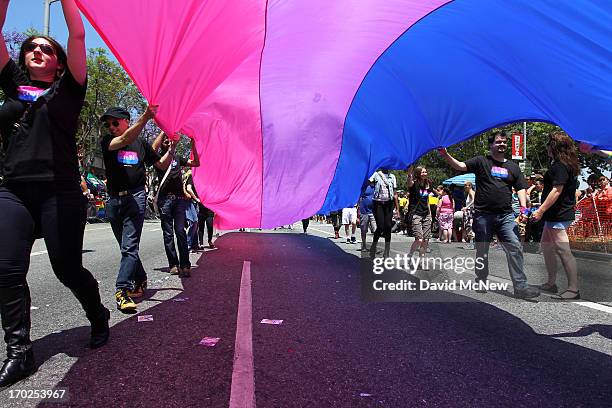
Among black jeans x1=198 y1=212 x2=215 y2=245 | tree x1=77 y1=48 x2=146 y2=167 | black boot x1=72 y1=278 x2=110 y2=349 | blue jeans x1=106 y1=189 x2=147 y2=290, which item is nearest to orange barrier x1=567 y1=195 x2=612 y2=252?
black jeans x1=198 y1=212 x2=215 y2=245

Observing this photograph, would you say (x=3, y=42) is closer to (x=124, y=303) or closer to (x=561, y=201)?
(x=124, y=303)

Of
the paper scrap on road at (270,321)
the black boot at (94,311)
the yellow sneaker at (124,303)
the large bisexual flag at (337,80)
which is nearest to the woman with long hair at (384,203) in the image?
the large bisexual flag at (337,80)

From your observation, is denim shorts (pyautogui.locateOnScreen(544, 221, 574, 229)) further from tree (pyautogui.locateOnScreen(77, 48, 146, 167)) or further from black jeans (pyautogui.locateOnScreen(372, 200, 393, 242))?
tree (pyautogui.locateOnScreen(77, 48, 146, 167))

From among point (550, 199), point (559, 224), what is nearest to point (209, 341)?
point (550, 199)

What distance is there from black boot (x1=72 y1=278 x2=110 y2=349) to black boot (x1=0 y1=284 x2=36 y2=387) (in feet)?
1.17

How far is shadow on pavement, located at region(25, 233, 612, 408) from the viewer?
7.75 ft

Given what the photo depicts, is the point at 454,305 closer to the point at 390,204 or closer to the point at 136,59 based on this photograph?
the point at 390,204

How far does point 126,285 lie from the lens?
13.6ft

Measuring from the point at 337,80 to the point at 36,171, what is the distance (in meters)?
2.94

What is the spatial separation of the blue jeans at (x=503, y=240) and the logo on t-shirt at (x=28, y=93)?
4742mm

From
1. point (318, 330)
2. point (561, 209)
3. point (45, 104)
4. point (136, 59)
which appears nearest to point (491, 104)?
point (561, 209)

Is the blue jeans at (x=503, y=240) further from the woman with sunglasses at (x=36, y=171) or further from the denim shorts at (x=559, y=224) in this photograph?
the woman with sunglasses at (x=36, y=171)

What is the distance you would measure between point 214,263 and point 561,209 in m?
5.42

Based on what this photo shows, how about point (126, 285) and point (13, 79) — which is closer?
point (13, 79)
